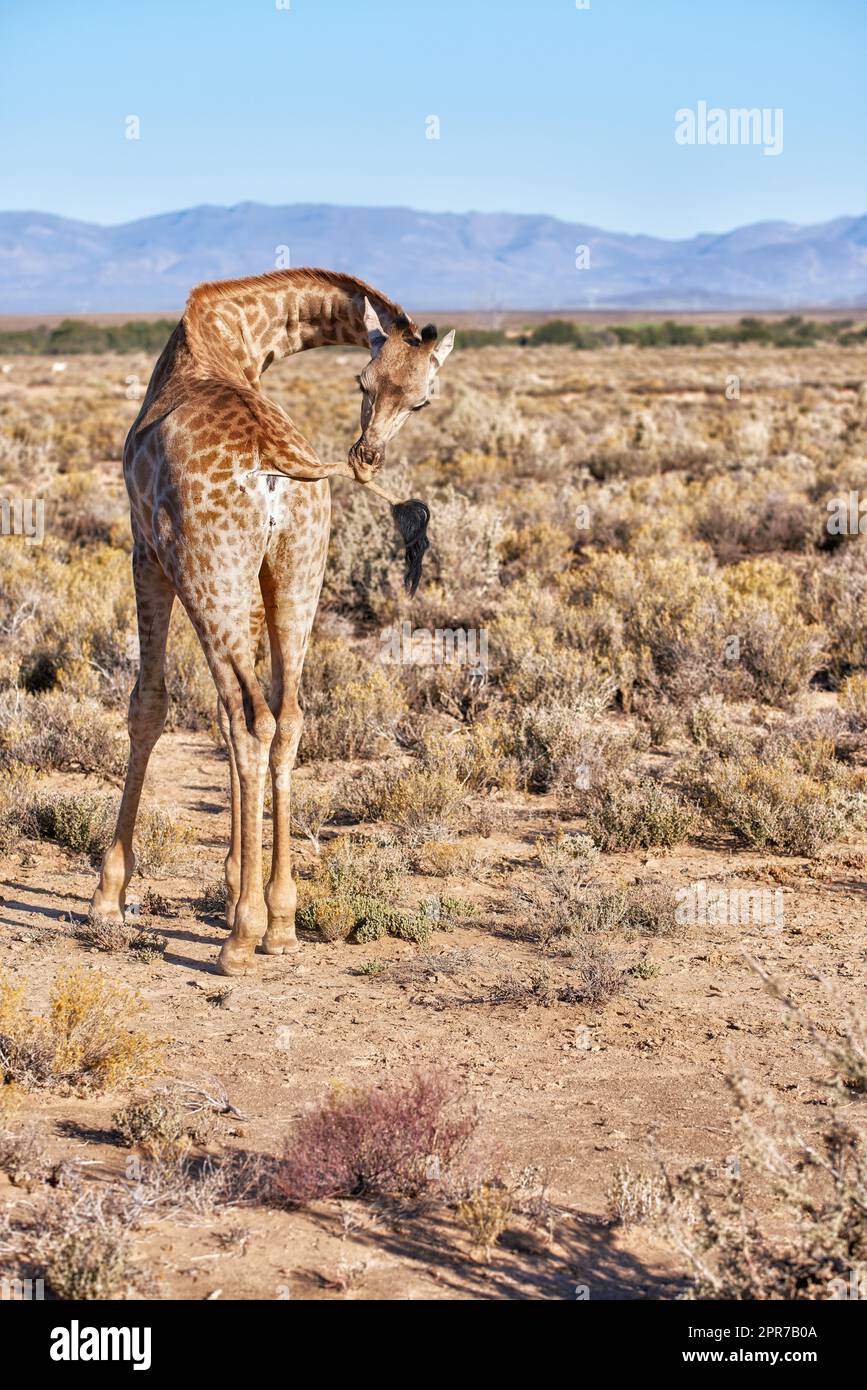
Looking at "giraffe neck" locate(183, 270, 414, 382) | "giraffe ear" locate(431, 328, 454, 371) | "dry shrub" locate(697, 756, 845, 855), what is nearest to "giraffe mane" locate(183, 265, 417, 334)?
"giraffe neck" locate(183, 270, 414, 382)

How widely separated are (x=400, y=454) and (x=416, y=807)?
12817 mm

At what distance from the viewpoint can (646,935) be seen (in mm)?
6320

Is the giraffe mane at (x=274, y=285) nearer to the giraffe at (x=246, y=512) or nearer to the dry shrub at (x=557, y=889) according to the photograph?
the giraffe at (x=246, y=512)

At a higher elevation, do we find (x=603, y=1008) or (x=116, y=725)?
(x=116, y=725)

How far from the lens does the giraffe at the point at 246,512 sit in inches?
215

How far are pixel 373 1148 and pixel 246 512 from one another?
8.87 feet

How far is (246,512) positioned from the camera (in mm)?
5504

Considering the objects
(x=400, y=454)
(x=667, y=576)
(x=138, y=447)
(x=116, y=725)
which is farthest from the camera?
(x=400, y=454)

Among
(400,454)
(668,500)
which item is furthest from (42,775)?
(400,454)

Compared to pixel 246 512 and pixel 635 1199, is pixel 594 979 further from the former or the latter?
pixel 246 512

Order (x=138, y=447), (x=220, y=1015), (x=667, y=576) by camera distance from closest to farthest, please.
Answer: (x=220, y=1015), (x=138, y=447), (x=667, y=576)

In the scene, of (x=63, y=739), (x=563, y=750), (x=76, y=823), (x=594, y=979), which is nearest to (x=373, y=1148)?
(x=594, y=979)

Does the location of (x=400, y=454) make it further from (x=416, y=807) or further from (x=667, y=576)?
(x=416, y=807)

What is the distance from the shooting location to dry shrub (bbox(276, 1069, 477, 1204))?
4047mm
